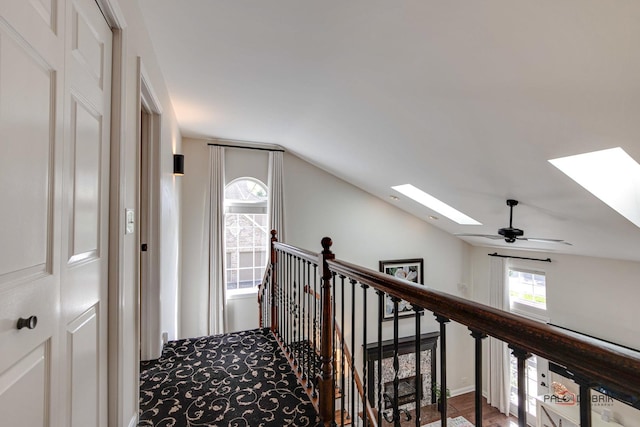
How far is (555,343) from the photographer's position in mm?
561

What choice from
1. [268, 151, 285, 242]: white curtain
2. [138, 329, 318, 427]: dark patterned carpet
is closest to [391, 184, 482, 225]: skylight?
[268, 151, 285, 242]: white curtain

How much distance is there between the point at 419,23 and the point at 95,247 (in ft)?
7.05

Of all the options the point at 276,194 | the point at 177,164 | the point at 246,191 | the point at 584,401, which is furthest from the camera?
the point at 246,191

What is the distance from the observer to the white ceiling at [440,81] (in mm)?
1681

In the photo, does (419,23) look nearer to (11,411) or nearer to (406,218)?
(11,411)

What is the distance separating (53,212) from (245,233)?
4303 mm

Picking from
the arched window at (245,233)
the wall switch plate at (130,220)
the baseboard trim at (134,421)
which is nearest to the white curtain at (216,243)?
the arched window at (245,233)

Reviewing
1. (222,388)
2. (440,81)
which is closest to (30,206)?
(222,388)

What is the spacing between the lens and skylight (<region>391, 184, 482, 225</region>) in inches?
203

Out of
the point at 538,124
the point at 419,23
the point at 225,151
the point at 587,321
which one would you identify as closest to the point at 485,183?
the point at 538,124

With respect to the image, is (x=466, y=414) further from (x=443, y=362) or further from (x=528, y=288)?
(x=443, y=362)

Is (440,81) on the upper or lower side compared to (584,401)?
upper

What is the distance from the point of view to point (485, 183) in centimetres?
365

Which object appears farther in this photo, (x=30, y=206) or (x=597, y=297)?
(x=597, y=297)
